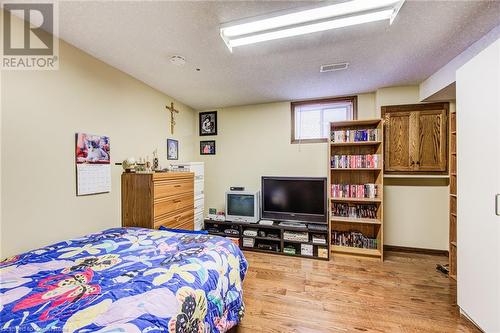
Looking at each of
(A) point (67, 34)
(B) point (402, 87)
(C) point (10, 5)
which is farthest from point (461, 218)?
(C) point (10, 5)

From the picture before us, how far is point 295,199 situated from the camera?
328cm

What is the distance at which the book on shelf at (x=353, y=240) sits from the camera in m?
3.14

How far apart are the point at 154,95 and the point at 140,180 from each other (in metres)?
1.39

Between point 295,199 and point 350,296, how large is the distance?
1.44 meters

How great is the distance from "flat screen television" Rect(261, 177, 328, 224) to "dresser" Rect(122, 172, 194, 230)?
55.8 inches

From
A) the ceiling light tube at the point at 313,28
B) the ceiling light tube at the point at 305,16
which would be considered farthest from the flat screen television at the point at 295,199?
the ceiling light tube at the point at 305,16

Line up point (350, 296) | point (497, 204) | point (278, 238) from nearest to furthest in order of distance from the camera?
point (497, 204), point (350, 296), point (278, 238)

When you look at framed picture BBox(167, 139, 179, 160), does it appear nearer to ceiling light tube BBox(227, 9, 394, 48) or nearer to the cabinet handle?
ceiling light tube BBox(227, 9, 394, 48)

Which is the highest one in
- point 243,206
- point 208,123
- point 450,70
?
point 450,70

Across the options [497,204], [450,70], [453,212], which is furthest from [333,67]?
[453,212]

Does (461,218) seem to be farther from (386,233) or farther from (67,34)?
(67,34)

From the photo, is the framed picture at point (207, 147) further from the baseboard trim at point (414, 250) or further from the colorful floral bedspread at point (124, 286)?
the baseboard trim at point (414, 250)

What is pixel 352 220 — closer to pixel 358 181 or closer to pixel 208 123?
pixel 358 181

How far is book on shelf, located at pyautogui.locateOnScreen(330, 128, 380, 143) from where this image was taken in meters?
3.10
